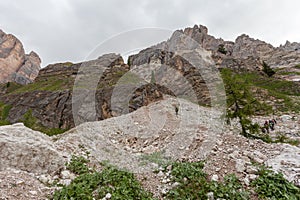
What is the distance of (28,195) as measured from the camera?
18.7 feet

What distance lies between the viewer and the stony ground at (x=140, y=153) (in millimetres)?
6664

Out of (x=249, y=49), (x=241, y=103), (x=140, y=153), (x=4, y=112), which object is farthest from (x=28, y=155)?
(x=249, y=49)

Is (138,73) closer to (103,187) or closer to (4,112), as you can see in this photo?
(4,112)

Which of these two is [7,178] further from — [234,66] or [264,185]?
[234,66]

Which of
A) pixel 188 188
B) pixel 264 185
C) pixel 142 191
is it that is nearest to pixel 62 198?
pixel 142 191

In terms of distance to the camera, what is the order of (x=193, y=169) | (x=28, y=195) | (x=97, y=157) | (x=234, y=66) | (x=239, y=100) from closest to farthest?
(x=28, y=195)
(x=193, y=169)
(x=97, y=157)
(x=239, y=100)
(x=234, y=66)

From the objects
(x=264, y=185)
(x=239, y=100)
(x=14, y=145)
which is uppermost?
(x=239, y=100)

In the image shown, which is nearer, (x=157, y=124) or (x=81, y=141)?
(x=81, y=141)

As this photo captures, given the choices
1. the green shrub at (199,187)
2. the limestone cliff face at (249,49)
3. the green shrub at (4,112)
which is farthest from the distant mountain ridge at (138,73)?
the green shrub at (199,187)

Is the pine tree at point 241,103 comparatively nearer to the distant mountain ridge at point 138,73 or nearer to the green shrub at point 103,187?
the green shrub at point 103,187

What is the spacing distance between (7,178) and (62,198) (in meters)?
2.12

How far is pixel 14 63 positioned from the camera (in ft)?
481

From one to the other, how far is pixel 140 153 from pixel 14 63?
17618 cm

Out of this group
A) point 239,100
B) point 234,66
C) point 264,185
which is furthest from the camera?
point 234,66
